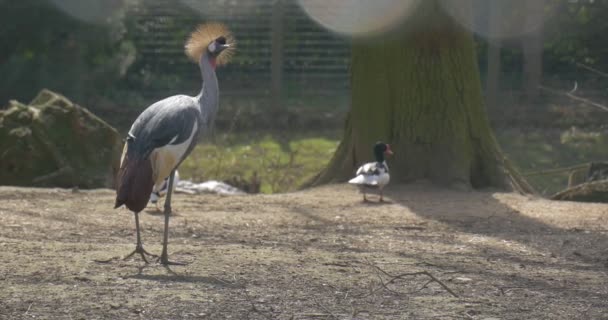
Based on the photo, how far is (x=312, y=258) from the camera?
7.13 m

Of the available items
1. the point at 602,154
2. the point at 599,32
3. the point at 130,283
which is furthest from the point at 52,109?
the point at 599,32

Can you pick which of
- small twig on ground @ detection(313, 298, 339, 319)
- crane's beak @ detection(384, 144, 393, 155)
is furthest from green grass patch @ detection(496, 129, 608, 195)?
small twig on ground @ detection(313, 298, 339, 319)

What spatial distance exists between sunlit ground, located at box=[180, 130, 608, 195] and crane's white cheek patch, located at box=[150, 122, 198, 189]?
5.65 m

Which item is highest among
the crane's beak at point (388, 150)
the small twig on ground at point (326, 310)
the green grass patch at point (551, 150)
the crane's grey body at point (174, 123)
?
the crane's grey body at point (174, 123)

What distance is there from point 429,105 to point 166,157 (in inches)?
170

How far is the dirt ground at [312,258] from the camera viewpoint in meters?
5.77

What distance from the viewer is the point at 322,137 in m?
16.7

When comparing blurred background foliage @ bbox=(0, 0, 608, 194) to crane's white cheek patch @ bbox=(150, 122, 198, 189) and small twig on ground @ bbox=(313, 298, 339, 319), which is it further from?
small twig on ground @ bbox=(313, 298, 339, 319)

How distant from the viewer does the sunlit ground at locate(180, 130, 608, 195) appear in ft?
44.4

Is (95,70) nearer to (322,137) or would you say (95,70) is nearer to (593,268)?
(322,137)

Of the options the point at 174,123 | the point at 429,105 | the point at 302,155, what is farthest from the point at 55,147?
the point at 174,123

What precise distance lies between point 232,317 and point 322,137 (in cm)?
1122

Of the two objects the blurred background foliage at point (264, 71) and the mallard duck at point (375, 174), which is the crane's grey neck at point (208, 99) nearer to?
the mallard duck at point (375, 174)

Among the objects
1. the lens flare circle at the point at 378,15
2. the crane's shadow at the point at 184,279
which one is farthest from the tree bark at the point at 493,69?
the crane's shadow at the point at 184,279
